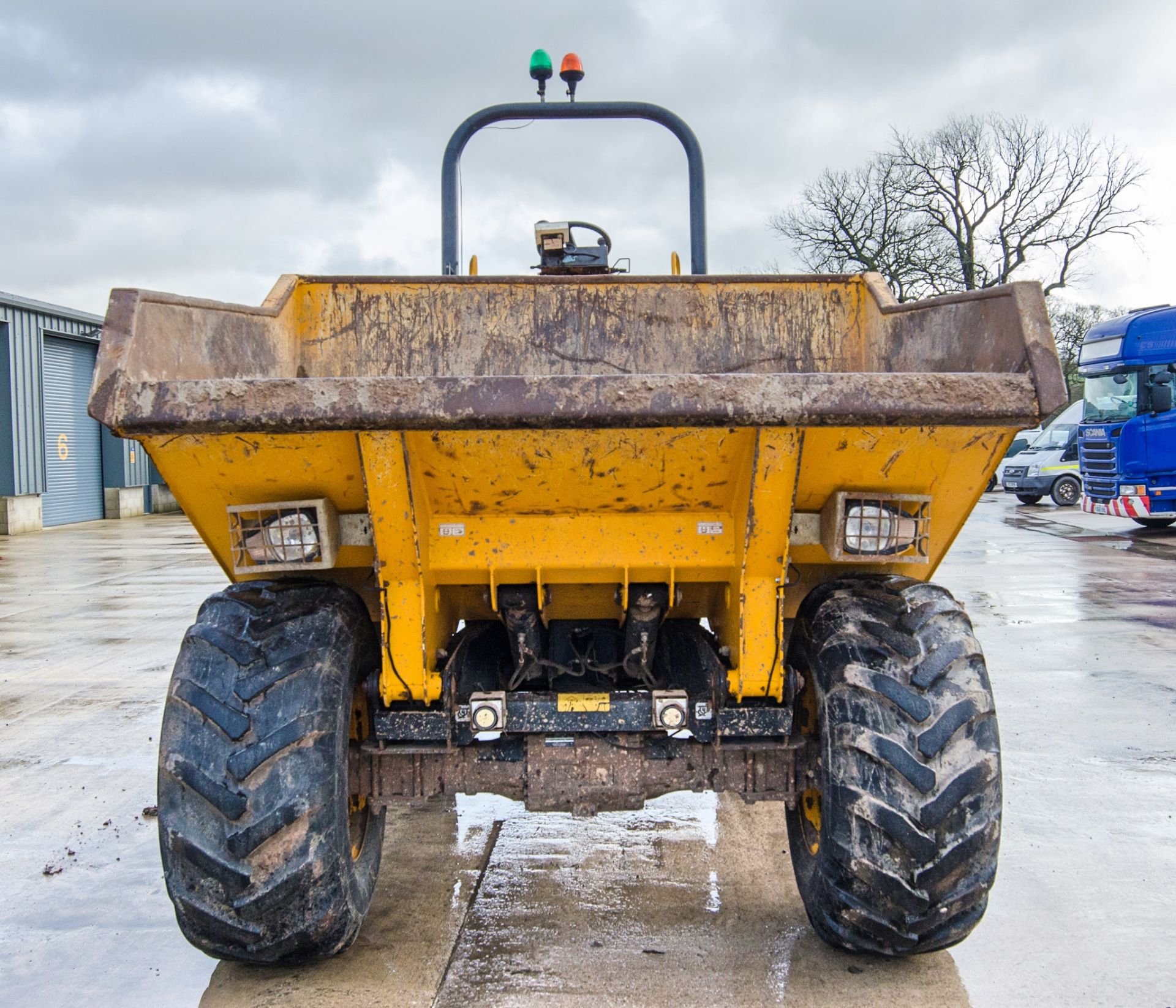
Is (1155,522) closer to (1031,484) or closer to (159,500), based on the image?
(1031,484)

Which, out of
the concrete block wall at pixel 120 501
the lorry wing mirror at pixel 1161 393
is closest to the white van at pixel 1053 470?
the lorry wing mirror at pixel 1161 393

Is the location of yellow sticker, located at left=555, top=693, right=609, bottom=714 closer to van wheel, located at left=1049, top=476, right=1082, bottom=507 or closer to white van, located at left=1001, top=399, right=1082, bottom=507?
white van, located at left=1001, top=399, right=1082, bottom=507

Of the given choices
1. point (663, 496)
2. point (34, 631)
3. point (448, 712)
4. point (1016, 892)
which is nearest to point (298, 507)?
point (448, 712)

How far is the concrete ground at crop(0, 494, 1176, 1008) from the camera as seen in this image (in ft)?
9.52

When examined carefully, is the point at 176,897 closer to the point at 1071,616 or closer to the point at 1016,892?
the point at 1016,892

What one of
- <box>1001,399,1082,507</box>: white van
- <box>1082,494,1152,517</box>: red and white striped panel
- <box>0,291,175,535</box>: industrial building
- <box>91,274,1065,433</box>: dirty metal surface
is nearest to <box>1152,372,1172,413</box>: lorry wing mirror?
<box>1082,494,1152,517</box>: red and white striped panel

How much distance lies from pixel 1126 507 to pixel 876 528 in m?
14.4

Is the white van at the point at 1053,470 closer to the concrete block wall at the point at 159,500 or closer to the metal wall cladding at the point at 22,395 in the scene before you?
the concrete block wall at the point at 159,500

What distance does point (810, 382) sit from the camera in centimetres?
228

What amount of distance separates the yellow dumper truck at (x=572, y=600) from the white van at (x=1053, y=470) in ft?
65.2

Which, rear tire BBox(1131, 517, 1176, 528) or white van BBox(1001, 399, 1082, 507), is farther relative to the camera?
white van BBox(1001, 399, 1082, 507)

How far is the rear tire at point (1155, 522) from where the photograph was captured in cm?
1538

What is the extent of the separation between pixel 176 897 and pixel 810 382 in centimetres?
200

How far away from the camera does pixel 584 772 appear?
2928 mm
